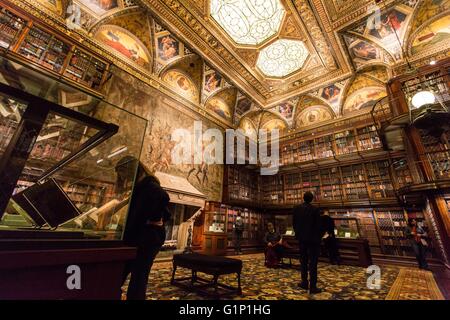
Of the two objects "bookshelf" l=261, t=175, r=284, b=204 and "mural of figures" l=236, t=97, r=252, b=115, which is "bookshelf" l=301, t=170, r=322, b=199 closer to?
"bookshelf" l=261, t=175, r=284, b=204

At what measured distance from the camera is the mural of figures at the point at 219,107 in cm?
1006

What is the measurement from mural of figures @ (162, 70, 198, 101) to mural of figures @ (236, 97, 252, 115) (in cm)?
296

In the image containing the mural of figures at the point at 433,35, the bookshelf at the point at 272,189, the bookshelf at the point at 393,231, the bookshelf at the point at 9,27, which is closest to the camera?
the bookshelf at the point at 9,27

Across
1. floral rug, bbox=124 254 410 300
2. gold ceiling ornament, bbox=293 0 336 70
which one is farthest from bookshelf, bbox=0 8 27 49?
gold ceiling ornament, bbox=293 0 336 70

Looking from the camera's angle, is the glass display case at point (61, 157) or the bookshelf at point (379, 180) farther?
the bookshelf at point (379, 180)

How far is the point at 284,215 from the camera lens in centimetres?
1108

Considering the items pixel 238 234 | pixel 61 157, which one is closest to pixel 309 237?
pixel 61 157

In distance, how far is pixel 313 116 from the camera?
11070mm

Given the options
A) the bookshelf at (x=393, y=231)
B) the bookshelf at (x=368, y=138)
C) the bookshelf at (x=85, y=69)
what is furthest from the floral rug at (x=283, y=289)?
the bookshelf at (x=368, y=138)

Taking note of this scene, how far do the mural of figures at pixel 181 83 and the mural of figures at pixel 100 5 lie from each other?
261 cm

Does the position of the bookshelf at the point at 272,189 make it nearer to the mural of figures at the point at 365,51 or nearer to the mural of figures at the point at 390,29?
the mural of figures at the point at 365,51

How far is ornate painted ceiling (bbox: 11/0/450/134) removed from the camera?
21.2 feet
